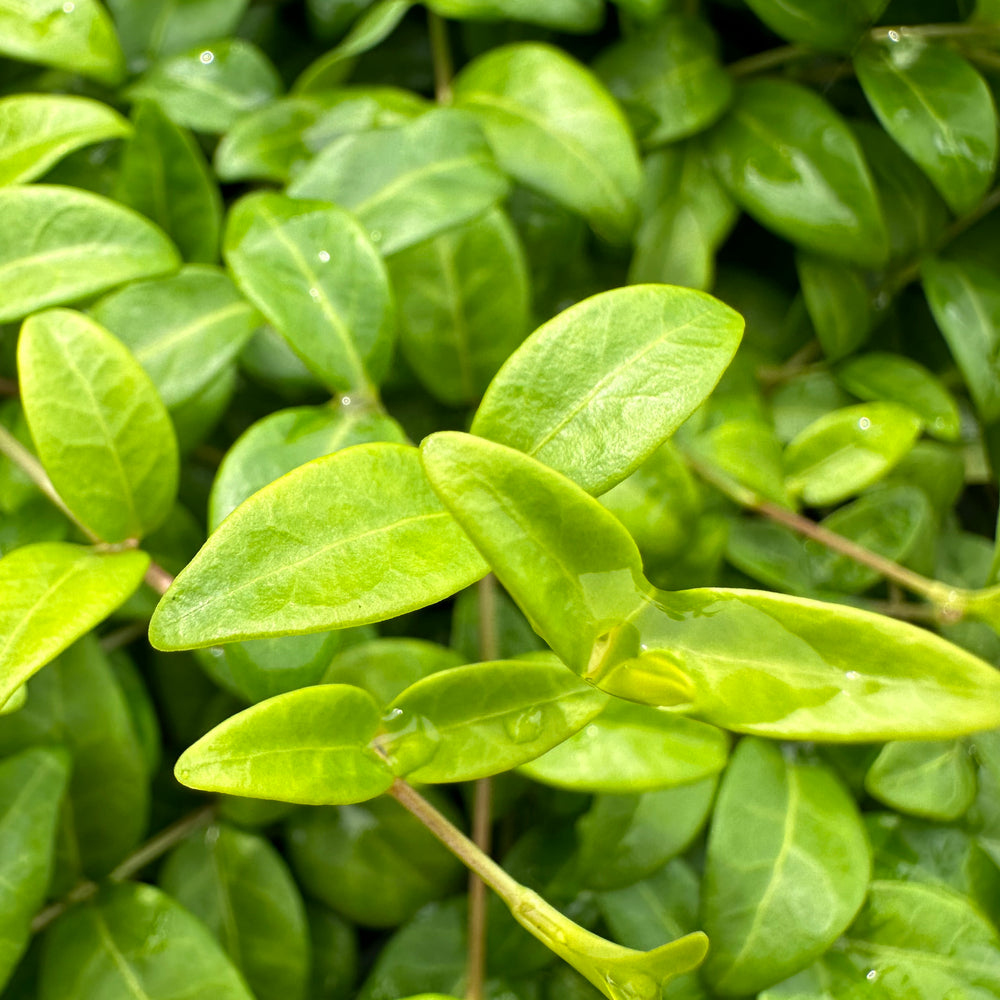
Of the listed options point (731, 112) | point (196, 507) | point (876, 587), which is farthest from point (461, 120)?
point (876, 587)

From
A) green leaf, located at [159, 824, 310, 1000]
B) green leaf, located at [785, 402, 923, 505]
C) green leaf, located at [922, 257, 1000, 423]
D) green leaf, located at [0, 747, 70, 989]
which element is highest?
green leaf, located at [922, 257, 1000, 423]

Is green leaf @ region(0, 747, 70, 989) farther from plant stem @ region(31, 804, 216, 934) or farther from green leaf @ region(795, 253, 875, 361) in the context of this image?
green leaf @ region(795, 253, 875, 361)

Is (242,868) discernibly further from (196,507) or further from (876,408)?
(876,408)

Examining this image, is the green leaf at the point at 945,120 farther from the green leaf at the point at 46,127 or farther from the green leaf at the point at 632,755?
the green leaf at the point at 46,127

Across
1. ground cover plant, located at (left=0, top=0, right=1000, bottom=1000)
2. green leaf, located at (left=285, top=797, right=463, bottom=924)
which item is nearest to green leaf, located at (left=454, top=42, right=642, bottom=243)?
ground cover plant, located at (left=0, top=0, right=1000, bottom=1000)

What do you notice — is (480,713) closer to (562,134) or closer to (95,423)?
(95,423)

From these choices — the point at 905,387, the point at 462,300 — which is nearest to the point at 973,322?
the point at 905,387
